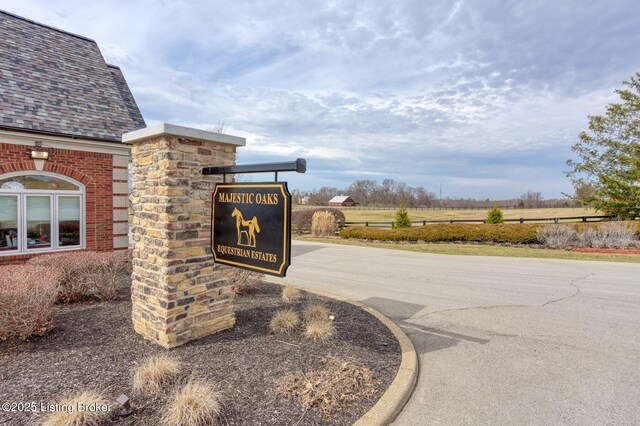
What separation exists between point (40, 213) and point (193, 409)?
8.36m

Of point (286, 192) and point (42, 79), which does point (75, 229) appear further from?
point (286, 192)

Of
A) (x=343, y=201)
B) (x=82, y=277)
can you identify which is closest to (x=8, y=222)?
(x=82, y=277)

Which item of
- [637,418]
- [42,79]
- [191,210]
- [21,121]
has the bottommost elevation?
[637,418]

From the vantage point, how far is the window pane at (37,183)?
8039mm

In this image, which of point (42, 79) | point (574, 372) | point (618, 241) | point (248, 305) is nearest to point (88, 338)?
point (248, 305)

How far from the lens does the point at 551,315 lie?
5.93 m

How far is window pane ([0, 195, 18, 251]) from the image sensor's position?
26.4 ft

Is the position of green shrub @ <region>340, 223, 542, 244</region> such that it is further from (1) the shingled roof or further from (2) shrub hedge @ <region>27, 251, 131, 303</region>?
(2) shrub hedge @ <region>27, 251, 131, 303</region>

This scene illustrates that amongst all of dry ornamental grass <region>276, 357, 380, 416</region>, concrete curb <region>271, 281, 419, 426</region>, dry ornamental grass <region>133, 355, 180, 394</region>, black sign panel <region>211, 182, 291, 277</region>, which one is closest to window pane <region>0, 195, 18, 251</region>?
black sign panel <region>211, 182, 291, 277</region>

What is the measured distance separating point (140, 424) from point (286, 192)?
2174 millimetres

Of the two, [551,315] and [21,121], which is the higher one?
[21,121]

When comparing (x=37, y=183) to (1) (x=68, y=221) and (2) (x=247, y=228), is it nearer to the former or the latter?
(1) (x=68, y=221)

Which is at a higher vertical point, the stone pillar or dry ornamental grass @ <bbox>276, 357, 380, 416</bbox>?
the stone pillar

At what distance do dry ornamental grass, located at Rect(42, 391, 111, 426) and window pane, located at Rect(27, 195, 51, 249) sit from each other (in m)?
7.45
